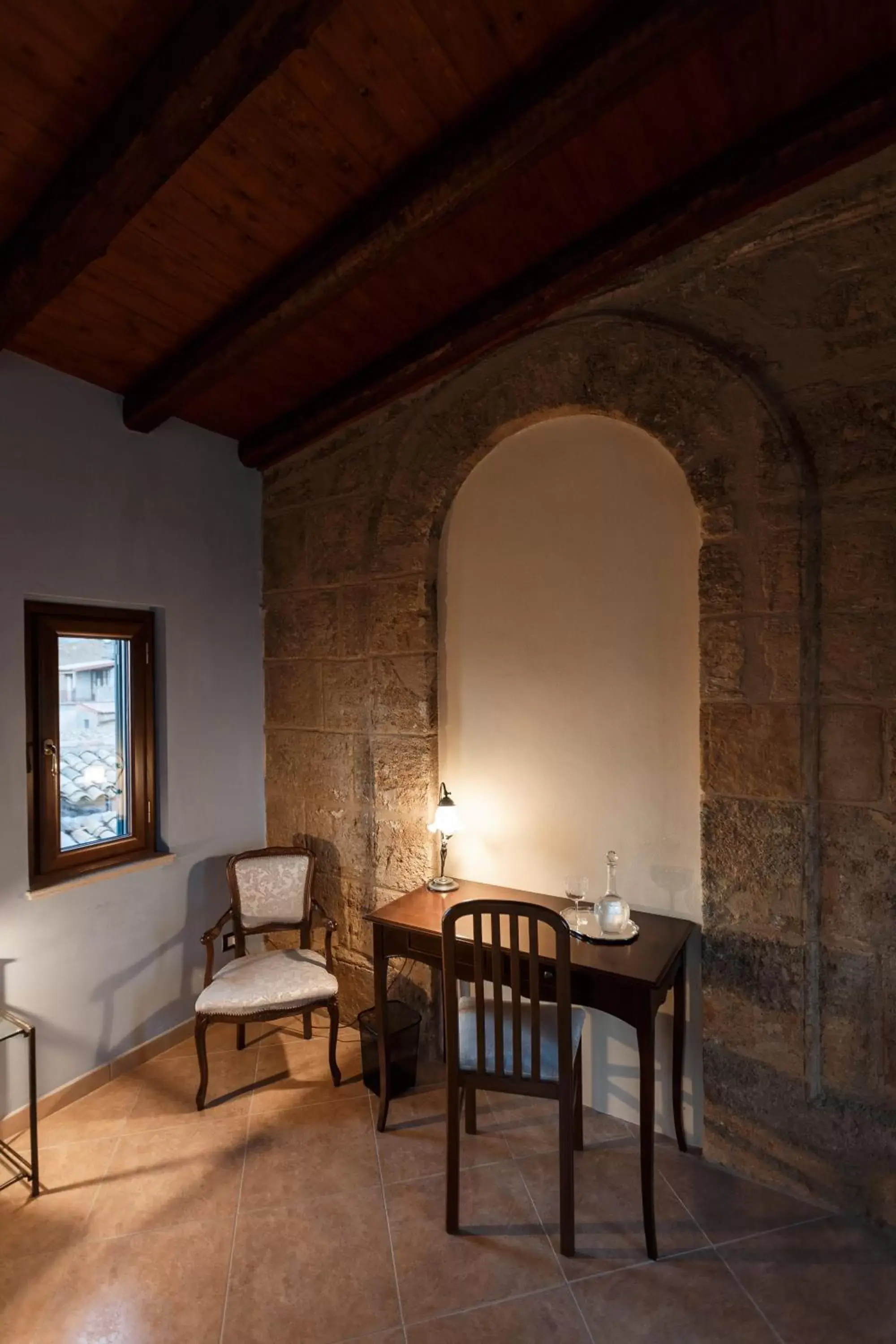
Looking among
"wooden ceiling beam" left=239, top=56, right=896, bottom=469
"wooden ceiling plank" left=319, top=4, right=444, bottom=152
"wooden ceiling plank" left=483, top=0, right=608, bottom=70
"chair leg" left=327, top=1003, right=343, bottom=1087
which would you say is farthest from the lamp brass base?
"wooden ceiling plank" left=483, top=0, right=608, bottom=70

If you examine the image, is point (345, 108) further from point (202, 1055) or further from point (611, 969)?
point (202, 1055)

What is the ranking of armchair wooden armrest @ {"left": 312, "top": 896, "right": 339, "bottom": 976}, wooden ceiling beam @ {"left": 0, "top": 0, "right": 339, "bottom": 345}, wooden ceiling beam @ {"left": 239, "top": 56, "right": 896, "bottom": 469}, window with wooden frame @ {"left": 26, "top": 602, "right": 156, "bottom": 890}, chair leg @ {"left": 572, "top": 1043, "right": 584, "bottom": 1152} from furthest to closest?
armchair wooden armrest @ {"left": 312, "top": 896, "right": 339, "bottom": 976} < window with wooden frame @ {"left": 26, "top": 602, "right": 156, "bottom": 890} < chair leg @ {"left": 572, "top": 1043, "right": 584, "bottom": 1152} < wooden ceiling beam @ {"left": 239, "top": 56, "right": 896, "bottom": 469} < wooden ceiling beam @ {"left": 0, "top": 0, "right": 339, "bottom": 345}

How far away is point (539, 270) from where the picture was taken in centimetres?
237

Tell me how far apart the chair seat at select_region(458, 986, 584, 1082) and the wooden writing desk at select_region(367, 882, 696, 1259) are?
0.31 ft

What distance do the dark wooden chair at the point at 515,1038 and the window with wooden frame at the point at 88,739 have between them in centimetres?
166

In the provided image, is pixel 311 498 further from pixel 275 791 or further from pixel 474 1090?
pixel 474 1090

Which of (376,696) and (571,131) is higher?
(571,131)

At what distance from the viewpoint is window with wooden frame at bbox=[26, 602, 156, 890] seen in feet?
8.43

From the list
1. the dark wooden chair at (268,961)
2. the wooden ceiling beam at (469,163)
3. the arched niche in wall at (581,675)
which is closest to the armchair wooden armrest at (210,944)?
the dark wooden chair at (268,961)

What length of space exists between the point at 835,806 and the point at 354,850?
6.78ft

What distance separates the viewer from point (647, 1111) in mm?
1957

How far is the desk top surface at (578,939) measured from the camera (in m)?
2.04

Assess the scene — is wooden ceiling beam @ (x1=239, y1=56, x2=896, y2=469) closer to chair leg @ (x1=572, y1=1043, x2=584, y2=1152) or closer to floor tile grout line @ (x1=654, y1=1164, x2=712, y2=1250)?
chair leg @ (x1=572, y1=1043, x2=584, y2=1152)

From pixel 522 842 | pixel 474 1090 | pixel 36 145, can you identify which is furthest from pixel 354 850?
pixel 36 145
